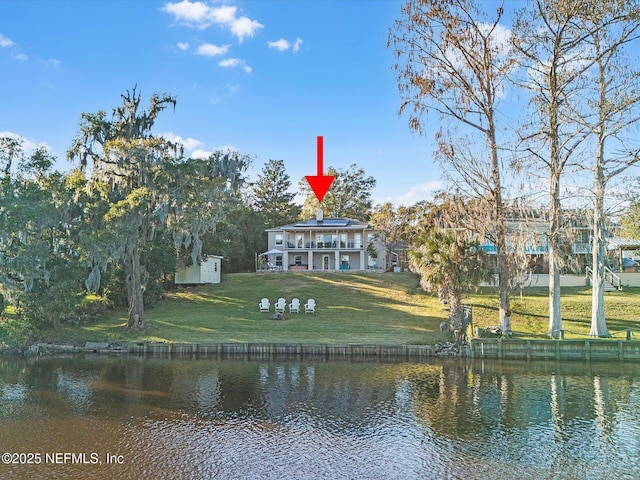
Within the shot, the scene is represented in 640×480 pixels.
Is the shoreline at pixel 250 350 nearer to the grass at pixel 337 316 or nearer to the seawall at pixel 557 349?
the grass at pixel 337 316

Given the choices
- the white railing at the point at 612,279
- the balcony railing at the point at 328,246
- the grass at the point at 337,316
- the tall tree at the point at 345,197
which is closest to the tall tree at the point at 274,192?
the tall tree at the point at 345,197

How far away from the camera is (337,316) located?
95.0 ft

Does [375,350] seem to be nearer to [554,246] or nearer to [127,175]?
[554,246]

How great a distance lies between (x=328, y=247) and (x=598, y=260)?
80.2 feet

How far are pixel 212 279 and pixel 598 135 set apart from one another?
27.9 meters

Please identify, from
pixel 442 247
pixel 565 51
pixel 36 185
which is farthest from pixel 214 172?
pixel 565 51

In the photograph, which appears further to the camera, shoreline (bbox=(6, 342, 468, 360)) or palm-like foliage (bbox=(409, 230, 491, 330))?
palm-like foliage (bbox=(409, 230, 491, 330))

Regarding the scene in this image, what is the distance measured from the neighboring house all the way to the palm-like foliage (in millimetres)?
19480

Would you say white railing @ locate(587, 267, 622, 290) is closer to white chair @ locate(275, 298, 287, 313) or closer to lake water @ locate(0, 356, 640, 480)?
lake water @ locate(0, 356, 640, 480)

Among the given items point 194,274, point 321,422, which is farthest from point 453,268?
point 194,274

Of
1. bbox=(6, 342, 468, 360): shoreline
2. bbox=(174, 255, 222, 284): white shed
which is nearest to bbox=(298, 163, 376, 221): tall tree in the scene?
bbox=(174, 255, 222, 284): white shed

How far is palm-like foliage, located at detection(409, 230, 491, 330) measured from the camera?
23672 millimetres

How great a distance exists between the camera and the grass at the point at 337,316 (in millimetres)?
24844

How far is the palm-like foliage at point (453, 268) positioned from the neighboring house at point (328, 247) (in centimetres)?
1948
